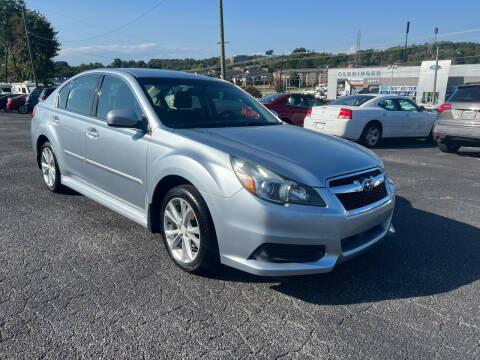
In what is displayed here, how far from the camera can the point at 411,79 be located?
51000mm

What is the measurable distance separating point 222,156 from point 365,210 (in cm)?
114

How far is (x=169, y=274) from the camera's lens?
3.10m

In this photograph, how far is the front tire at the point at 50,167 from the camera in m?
5.00

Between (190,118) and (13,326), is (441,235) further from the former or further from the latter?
(13,326)

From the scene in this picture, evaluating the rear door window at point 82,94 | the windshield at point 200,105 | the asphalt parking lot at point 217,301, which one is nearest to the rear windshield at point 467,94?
the asphalt parking lot at point 217,301

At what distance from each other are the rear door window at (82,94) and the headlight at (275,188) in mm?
2529

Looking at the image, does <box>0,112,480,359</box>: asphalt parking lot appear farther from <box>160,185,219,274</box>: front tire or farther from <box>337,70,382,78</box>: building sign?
<box>337,70,382,78</box>: building sign

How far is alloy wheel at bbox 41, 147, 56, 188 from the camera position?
509 cm

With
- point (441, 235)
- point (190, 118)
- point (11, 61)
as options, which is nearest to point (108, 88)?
point (190, 118)

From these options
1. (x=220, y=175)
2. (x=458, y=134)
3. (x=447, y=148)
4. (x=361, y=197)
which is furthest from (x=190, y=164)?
(x=447, y=148)

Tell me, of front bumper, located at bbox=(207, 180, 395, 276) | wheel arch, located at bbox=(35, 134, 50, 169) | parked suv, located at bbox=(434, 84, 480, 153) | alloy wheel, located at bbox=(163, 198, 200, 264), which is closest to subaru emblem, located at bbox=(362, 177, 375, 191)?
front bumper, located at bbox=(207, 180, 395, 276)

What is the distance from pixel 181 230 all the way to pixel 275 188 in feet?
3.07

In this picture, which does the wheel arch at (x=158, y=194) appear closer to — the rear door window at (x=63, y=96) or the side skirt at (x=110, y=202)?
the side skirt at (x=110, y=202)

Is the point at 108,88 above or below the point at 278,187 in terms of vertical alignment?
above
